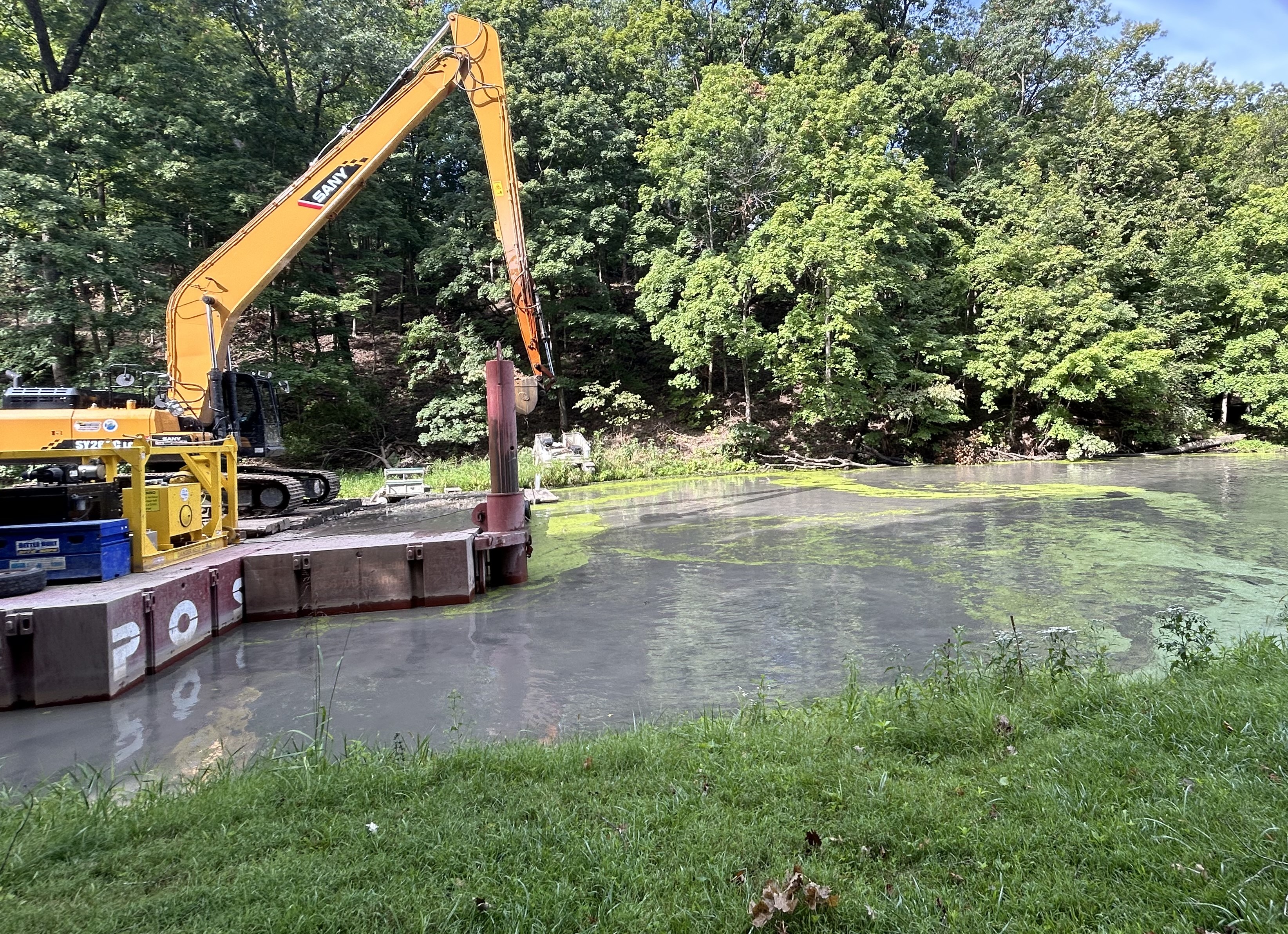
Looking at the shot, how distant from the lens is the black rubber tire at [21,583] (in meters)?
5.82

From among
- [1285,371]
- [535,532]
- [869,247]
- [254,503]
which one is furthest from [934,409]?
[254,503]

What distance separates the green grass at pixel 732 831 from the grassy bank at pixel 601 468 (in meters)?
13.9

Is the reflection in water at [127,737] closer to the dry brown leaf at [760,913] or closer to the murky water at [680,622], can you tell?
the murky water at [680,622]

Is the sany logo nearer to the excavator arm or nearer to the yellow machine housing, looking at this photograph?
the excavator arm

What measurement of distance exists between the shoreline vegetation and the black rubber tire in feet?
31.3

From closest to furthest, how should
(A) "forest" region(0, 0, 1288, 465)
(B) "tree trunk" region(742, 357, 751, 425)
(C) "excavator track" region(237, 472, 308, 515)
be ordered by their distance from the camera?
(C) "excavator track" region(237, 472, 308, 515)
(A) "forest" region(0, 0, 1288, 465)
(B) "tree trunk" region(742, 357, 751, 425)

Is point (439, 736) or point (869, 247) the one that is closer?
point (439, 736)

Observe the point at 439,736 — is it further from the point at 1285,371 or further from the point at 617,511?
the point at 1285,371

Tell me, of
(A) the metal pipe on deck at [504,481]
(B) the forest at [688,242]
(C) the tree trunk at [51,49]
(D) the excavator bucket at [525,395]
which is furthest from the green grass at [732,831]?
(C) the tree trunk at [51,49]

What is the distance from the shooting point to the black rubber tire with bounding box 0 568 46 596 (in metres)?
5.82

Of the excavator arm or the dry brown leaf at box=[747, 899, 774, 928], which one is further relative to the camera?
the excavator arm

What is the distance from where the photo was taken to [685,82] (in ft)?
95.3

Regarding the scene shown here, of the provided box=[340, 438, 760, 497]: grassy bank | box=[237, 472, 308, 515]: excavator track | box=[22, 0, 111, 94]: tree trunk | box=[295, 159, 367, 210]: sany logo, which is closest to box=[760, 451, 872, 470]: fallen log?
box=[340, 438, 760, 497]: grassy bank

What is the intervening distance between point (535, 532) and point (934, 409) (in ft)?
54.5
